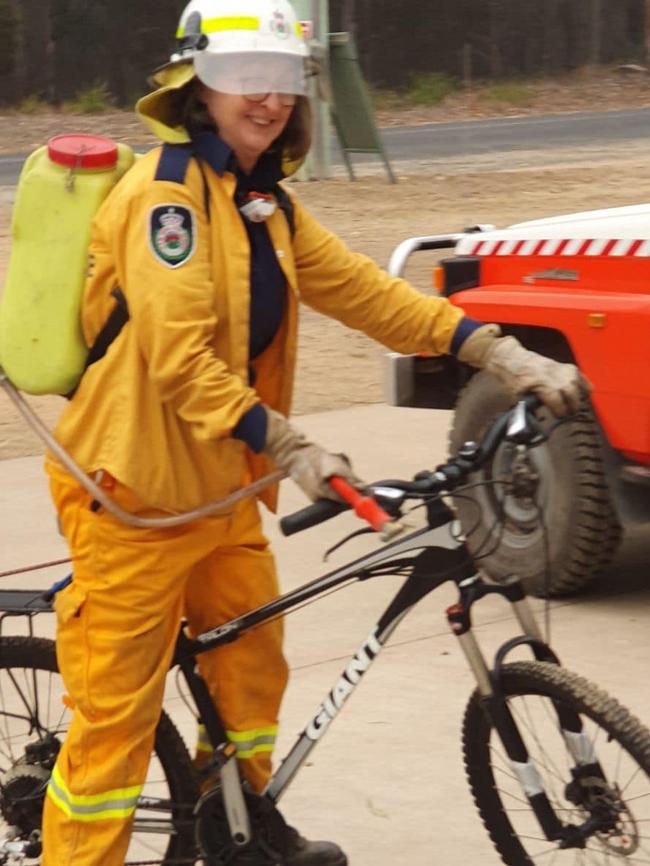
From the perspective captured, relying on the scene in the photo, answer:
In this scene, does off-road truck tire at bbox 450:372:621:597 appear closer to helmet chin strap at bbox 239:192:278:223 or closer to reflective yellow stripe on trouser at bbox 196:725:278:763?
reflective yellow stripe on trouser at bbox 196:725:278:763

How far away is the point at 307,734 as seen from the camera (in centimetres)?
365

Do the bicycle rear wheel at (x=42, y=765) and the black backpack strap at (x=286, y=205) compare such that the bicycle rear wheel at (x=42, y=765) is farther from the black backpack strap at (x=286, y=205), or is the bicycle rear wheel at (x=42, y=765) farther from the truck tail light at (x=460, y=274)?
the truck tail light at (x=460, y=274)

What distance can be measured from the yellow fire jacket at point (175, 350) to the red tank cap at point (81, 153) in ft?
0.30

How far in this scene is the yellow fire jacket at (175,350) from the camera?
3236 mm

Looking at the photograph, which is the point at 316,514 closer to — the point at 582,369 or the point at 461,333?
the point at 461,333

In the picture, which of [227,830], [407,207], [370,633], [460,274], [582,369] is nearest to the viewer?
[370,633]

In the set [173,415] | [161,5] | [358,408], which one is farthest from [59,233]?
[161,5]

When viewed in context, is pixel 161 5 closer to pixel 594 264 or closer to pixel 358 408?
pixel 358 408

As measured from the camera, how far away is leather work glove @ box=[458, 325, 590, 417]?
136 inches

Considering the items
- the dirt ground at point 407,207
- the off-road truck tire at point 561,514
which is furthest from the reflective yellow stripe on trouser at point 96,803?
the dirt ground at point 407,207

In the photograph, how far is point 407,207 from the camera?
1706cm

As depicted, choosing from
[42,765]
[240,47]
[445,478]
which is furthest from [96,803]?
[240,47]

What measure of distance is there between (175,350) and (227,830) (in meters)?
1.09

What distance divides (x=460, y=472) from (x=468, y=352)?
466mm
